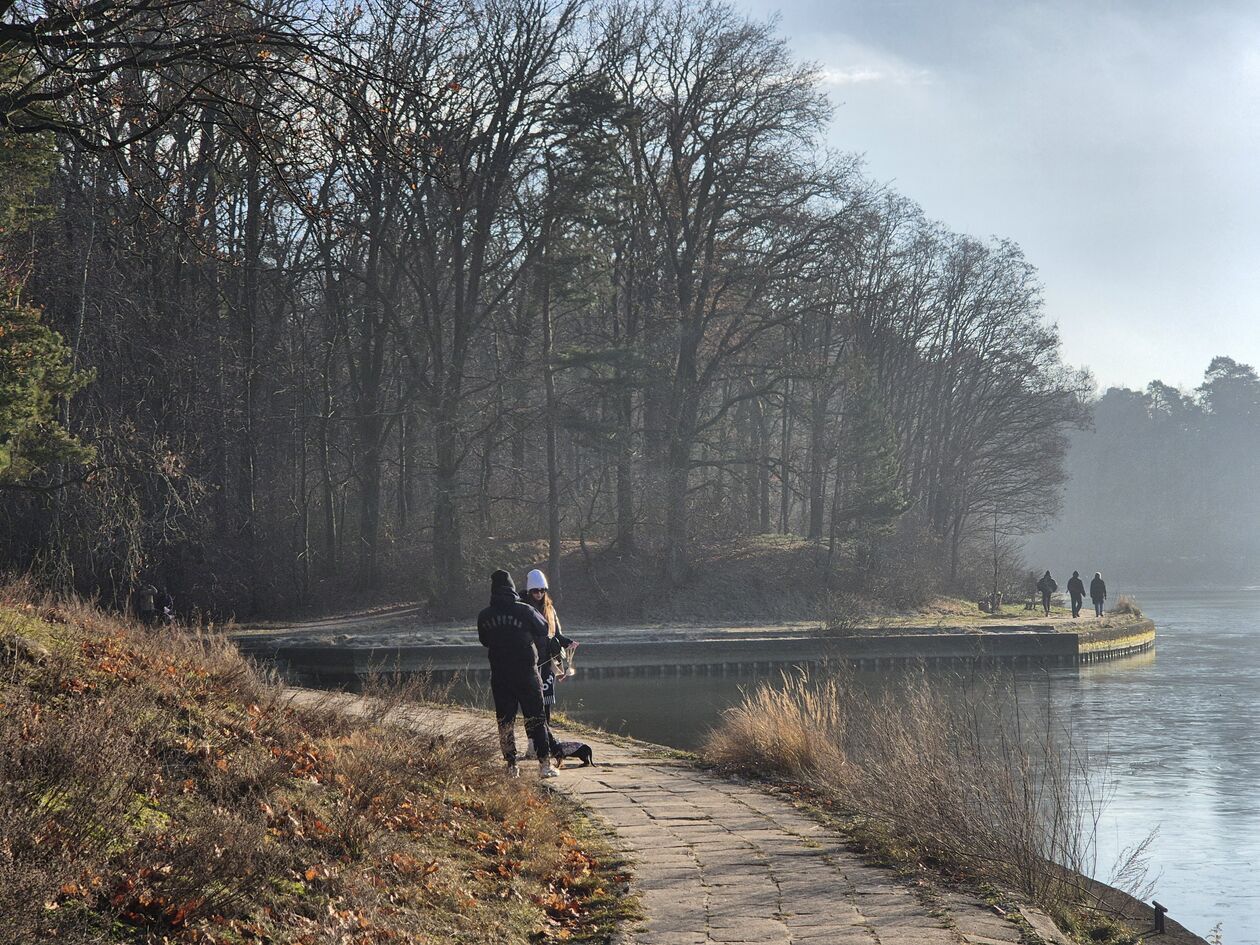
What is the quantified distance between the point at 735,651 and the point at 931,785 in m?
21.9

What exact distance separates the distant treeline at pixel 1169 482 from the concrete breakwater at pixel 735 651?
70.2 meters

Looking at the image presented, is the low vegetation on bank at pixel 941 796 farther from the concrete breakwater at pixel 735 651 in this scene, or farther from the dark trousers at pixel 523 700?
the concrete breakwater at pixel 735 651

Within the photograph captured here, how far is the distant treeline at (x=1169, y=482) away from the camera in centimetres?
10525

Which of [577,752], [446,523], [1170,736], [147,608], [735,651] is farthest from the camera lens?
[446,523]

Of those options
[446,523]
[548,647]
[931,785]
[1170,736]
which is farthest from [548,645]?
[446,523]

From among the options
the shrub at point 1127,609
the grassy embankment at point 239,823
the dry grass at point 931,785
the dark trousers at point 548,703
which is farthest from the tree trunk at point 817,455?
the grassy embankment at point 239,823

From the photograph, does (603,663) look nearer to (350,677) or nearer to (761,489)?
(350,677)

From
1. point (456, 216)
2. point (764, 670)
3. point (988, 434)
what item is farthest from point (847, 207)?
point (988, 434)

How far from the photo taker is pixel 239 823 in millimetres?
6043

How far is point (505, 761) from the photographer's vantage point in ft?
34.8

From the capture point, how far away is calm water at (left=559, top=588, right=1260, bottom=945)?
12.1 meters

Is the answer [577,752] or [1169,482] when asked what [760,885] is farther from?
[1169,482]

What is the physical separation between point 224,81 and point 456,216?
23.8 m

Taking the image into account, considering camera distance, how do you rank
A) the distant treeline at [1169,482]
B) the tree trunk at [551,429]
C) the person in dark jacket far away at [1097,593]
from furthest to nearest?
the distant treeline at [1169,482] → the person in dark jacket far away at [1097,593] → the tree trunk at [551,429]
